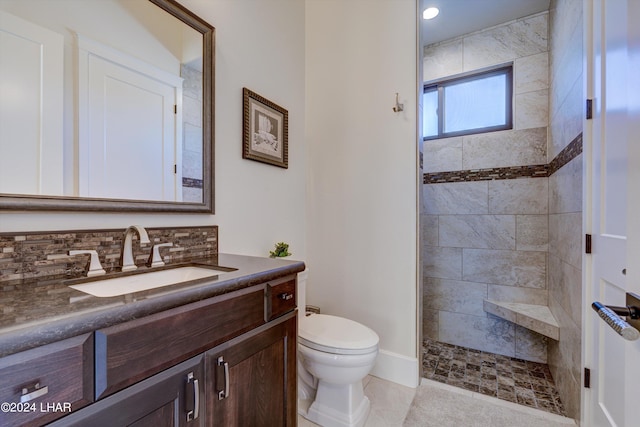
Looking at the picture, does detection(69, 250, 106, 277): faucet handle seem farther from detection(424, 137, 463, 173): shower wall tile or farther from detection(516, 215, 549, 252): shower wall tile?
detection(516, 215, 549, 252): shower wall tile

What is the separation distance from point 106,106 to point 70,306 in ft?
2.72

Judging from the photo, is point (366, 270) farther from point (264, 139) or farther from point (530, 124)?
point (530, 124)

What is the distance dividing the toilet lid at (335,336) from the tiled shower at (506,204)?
3.52ft

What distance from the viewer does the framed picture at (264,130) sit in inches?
65.7

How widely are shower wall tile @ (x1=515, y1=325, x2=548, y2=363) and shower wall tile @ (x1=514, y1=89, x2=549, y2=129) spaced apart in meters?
1.70

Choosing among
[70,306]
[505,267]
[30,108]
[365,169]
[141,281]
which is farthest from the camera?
[505,267]

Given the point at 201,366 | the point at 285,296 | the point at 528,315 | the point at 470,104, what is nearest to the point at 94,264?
the point at 201,366

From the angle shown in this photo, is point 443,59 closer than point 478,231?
No

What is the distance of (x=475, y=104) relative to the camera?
2.66 metres

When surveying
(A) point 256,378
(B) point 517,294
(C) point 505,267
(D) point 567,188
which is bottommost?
(B) point 517,294

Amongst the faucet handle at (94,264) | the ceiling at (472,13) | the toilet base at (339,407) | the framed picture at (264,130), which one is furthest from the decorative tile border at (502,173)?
the faucet handle at (94,264)

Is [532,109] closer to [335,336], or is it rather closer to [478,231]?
[478,231]

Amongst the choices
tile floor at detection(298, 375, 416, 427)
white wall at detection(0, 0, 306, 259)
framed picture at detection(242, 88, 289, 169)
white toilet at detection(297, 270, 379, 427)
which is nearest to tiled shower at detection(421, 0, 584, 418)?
tile floor at detection(298, 375, 416, 427)

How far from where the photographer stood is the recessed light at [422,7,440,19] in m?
2.27
